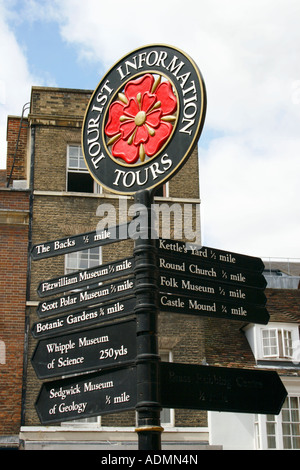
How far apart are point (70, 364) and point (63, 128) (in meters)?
14.2

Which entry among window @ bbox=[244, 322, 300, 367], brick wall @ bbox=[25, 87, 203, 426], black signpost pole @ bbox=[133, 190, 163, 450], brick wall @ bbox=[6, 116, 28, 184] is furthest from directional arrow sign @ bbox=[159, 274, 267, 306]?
brick wall @ bbox=[6, 116, 28, 184]

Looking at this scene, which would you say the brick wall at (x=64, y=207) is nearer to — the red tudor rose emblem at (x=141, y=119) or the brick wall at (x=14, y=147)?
the brick wall at (x=14, y=147)

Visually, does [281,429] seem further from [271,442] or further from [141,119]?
[141,119]

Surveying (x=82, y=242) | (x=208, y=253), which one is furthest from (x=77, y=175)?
(x=208, y=253)

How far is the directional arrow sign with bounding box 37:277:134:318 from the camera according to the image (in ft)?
20.9

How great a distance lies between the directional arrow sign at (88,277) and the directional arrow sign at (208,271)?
1.13 feet

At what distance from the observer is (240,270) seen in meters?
6.90

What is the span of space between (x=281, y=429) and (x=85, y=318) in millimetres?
12696

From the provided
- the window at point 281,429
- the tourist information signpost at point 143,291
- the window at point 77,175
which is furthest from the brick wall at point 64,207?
the tourist information signpost at point 143,291

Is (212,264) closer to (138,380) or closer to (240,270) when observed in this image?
(240,270)

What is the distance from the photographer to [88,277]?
6773 mm

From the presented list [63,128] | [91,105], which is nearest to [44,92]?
[63,128]

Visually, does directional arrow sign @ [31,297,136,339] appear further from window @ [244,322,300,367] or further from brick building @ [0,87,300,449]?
window @ [244,322,300,367]

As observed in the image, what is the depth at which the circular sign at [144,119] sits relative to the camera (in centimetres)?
650
